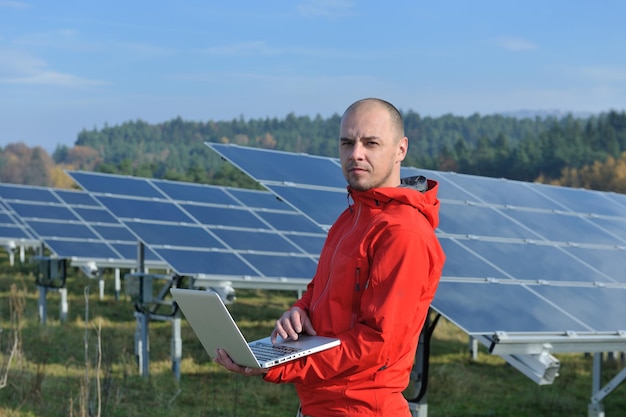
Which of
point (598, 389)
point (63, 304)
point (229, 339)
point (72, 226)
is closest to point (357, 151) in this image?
point (229, 339)

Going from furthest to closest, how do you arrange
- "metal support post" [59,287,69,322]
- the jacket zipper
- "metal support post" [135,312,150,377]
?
"metal support post" [59,287,69,322]
"metal support post" [135,312,150,377]
the jacket zipper

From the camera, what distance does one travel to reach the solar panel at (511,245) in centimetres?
686

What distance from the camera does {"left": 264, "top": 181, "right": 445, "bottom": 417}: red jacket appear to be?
311 centimetres

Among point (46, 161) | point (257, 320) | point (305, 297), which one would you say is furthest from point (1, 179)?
point (305, 297)

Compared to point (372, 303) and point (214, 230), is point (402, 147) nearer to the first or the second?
point (372, 303)

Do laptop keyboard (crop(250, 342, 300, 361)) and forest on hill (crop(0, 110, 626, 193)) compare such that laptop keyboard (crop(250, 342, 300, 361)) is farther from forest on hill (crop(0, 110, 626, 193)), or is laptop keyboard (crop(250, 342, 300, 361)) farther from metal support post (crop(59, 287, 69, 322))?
forest on hill (crop(0, 110, 626, 193))

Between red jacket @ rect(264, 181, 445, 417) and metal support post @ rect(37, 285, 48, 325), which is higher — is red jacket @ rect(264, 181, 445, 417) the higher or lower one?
→ the higher one

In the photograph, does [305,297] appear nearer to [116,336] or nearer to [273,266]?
[273,266]

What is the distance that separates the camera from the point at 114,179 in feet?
50.1

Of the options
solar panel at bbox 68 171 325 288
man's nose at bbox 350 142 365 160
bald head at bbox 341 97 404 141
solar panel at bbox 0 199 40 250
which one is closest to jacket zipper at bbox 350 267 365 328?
man's nose at bbox 350 142 365 160

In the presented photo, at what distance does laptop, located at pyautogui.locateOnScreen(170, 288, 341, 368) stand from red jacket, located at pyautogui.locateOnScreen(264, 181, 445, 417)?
0.05 metres

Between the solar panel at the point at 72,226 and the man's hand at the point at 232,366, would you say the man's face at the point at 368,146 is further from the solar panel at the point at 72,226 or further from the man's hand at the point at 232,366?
the solar panel at the point at 72,226

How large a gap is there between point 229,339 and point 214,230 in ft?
31.2

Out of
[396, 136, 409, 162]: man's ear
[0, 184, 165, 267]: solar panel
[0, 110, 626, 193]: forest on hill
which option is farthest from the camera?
[0, 110, 626, 193]: forest on hill
